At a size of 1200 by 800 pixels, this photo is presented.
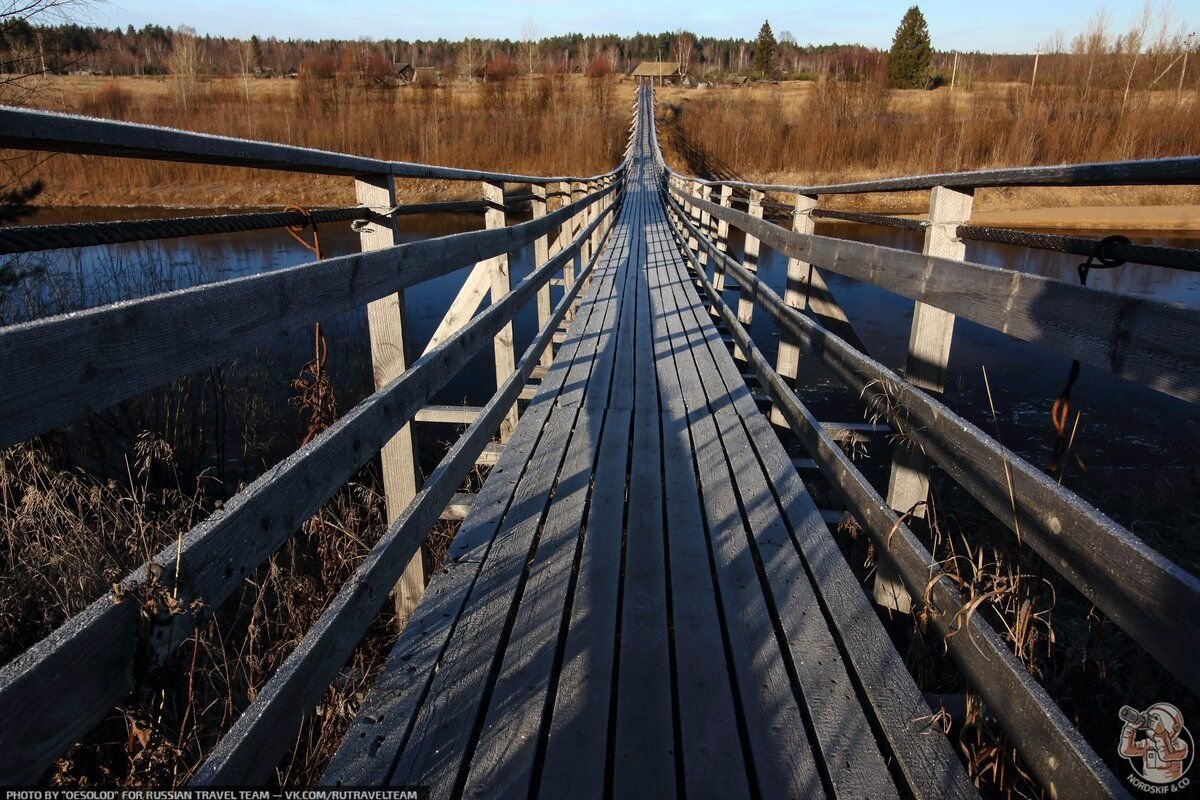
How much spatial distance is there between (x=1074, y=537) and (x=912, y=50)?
197 feet

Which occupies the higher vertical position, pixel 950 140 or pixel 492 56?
pixel 492 56

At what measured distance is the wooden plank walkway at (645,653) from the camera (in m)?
1.38

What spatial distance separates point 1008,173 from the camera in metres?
1.89

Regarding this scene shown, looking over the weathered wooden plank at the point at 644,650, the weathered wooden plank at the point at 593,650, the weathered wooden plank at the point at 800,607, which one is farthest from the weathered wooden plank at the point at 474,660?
the weathered wooden plank at the point at 800,607

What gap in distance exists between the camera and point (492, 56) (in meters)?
66.2

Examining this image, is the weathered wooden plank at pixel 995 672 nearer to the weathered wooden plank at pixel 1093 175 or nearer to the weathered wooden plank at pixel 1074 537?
the weathered wooden plank at pixel 1074 537

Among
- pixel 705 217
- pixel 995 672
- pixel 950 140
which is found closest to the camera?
pixel 995 672

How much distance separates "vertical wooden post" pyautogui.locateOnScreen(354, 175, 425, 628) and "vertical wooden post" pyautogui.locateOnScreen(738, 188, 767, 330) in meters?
3.48

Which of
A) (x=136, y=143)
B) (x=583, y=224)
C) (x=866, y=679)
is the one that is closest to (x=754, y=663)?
(x=866, y=679)

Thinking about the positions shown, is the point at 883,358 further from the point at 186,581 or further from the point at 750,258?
the point at 186,581

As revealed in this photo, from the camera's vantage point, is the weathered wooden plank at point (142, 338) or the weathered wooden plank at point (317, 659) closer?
the weathered wooden plank at point (142, 338)

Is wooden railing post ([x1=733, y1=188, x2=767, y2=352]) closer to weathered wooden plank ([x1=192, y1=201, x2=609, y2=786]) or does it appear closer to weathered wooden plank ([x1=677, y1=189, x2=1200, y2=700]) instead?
weathered wooden plank ([x1=677, y1=189, x2=1200, y2=700])

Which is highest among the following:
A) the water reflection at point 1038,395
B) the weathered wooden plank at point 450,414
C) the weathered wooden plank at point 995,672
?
the weathered wooden plank at point 995,672

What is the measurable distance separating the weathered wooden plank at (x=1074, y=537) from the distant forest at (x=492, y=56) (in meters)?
32.0
